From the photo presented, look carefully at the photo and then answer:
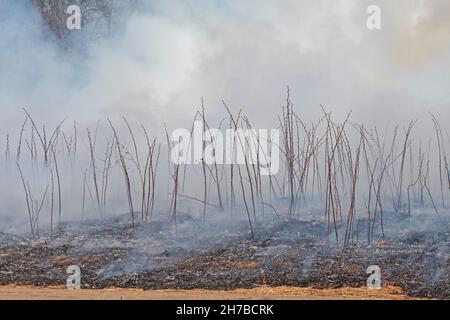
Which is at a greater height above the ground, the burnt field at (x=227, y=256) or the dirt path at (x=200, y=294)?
the burnt field at (x=227, y=256)

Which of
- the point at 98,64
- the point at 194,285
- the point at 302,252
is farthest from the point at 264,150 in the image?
the point at 98,64

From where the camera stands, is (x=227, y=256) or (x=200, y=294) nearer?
(x=200, y=294)

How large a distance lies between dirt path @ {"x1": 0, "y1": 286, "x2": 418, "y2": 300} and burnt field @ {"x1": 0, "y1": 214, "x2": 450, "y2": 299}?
0.19m

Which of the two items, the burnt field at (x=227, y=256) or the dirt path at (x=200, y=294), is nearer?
the dirt path at (x=200, y=294)

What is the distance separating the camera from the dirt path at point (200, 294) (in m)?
6.39

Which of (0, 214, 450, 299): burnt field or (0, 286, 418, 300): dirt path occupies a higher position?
(0, 214, 450, 299): burnt field

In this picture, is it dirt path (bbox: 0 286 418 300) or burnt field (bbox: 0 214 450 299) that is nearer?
dirt path (bbox: 0 286 418 300)

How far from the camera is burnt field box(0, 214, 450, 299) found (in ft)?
24.2

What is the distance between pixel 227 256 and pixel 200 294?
1541 millimetres

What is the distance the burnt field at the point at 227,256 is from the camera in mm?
7391

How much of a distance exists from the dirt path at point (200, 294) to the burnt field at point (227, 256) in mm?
189

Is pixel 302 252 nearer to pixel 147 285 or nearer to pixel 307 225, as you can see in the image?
pixel 307 225

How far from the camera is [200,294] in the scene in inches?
261
